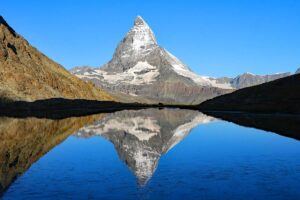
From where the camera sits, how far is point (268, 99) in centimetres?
15212

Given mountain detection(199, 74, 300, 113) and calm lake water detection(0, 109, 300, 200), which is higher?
mountain detection(199, 74, 300, 113)

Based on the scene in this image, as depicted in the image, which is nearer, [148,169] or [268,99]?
[148,169]

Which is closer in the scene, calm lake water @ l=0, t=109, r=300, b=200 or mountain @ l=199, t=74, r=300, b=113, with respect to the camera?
calm lake water @ l=0, t=109, r=300, b=200

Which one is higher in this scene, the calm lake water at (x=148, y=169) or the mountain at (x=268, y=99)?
the mountain at (x=268, y=99)

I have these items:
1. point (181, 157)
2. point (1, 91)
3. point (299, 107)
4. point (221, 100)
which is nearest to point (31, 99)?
point (1, 91)

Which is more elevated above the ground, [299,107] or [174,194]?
[299,107]

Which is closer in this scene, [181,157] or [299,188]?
[299,188]

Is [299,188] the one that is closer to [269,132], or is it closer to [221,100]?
[269,132]

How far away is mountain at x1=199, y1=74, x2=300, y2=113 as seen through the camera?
134 meters

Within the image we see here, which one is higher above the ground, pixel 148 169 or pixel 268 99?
pixel 268 99

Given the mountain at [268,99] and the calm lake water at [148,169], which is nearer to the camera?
the calm lake water at [148,169]

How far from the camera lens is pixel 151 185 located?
88.8ft

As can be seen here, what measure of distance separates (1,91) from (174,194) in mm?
164033

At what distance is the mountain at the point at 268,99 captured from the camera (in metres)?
134
